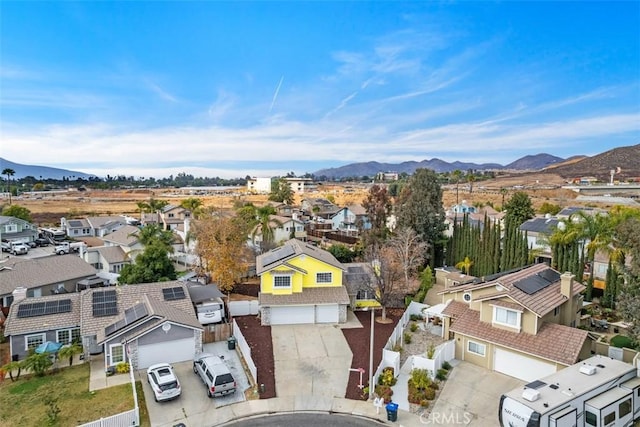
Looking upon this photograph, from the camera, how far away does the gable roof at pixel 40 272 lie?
107 feet

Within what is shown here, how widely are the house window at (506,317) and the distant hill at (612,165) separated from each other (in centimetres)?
15808

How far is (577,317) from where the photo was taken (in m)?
26.9

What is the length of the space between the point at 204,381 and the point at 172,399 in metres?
1.75

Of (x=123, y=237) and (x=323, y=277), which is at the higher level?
(x=123, y=237)

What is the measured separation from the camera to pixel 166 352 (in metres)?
22.9

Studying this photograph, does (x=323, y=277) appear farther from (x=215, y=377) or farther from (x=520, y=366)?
(x=520, y=366)

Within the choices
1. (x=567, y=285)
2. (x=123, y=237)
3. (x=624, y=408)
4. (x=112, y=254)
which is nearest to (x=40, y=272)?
(x=112, y=254)

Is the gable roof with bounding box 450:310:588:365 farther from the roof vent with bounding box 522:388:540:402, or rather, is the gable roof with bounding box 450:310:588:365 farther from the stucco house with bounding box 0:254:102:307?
the stucco house with bounding box 0:254:102:307

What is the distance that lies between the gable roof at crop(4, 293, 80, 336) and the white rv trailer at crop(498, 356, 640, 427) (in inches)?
961

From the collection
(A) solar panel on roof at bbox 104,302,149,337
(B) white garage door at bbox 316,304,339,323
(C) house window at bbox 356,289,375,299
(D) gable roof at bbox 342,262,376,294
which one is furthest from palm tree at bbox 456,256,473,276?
(A) solar panel on roof at bbox 104,302,149,337

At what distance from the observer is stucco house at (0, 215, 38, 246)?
57469mm

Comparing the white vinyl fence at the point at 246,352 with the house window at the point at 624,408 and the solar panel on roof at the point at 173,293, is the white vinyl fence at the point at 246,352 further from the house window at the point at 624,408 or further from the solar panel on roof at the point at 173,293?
the house window at the point at 624,408

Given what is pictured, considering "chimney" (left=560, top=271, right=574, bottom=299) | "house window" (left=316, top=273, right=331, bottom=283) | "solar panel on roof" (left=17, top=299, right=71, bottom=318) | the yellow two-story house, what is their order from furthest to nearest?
"house window" (left=316, top=273, right=331, bottom=283), the yellow two-story house, "solar panel on roof" (left=17, top=299, right=71, bottom=318), "chimney" (left=560, top=271, right=574, bottom=299)

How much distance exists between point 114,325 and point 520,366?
22996 mm
